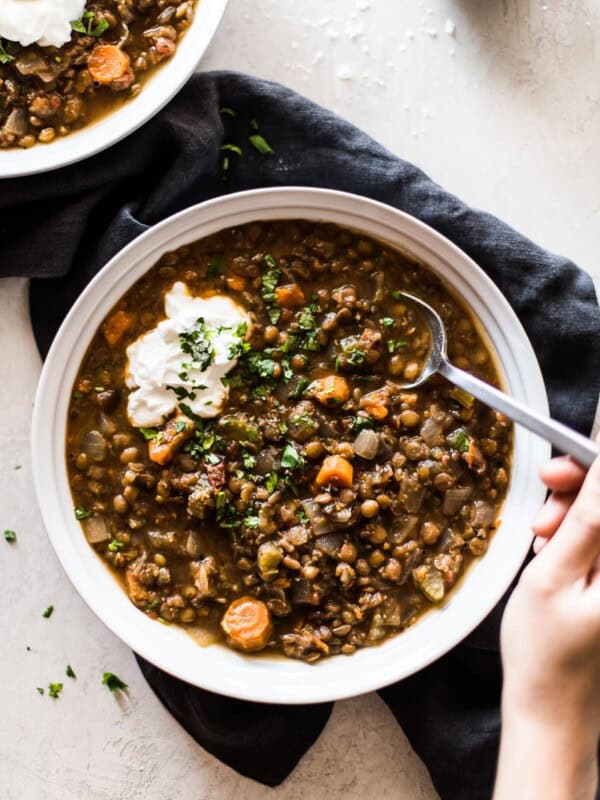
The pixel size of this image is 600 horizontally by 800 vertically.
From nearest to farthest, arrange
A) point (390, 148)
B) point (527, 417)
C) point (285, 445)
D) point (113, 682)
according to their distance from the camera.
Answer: point (527, 417)
point (285, 445)
point (113, 682)
point (390, 148)

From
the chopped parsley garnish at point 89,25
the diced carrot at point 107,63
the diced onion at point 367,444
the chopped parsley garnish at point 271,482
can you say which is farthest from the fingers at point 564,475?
the chopped parsley garnish at point 89,25

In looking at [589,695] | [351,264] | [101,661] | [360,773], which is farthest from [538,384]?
[101,661]

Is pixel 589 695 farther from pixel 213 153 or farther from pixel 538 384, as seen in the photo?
pixel 213 153

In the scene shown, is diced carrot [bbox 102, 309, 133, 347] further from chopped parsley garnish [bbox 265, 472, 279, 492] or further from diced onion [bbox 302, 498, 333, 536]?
diced onion [bbox 302, 498, 333, 536]

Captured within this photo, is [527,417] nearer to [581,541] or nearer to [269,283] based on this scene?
[581,541]

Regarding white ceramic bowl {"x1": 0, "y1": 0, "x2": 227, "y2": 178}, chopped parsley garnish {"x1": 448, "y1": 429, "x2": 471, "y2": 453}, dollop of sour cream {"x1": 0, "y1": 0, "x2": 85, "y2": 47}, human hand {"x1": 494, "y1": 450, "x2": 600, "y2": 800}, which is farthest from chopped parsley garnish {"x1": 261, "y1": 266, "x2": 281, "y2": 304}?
human hand {"x1": 494, "y1": 450, "x2": 600, "y2": 800}

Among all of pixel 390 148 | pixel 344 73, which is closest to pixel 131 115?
pixel 344 73

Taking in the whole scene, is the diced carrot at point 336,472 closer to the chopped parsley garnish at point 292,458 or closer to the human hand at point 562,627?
the chopped parsley garnish at point 292,458
